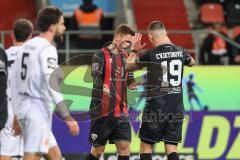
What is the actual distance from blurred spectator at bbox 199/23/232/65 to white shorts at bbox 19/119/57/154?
807cm

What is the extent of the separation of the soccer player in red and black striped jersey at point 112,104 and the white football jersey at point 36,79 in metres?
2.33

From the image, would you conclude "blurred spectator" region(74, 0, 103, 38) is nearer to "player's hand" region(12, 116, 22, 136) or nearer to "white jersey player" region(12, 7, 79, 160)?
"player's hand" region(12, 116, 22, 136)

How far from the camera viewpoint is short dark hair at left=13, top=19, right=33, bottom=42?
10.9 m

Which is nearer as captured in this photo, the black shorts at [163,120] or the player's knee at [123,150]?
the black shorts at [163,120]

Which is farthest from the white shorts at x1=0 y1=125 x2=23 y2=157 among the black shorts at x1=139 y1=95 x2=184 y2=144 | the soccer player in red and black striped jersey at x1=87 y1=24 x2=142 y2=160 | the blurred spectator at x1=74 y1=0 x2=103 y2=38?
the blurred spectator at x1=74 y1=0 x2=103 y2=38

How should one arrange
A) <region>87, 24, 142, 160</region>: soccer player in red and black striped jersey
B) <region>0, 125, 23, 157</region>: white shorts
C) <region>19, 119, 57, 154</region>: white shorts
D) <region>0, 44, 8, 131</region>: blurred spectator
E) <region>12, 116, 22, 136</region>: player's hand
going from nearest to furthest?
<region>19, 119, 57, 154</region>: white shorts < <region>0, 44, 8, 131</region>: blurred spectator < <region>12, 116, 22, 136</region>: player's hand < <region>0, 125, 23, 157</region>: white shorts < <region>87, 24, 142, 160</region>: soccer player in red and black striped jersey

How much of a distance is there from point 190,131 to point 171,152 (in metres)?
3.57

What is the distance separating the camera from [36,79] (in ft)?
30.5

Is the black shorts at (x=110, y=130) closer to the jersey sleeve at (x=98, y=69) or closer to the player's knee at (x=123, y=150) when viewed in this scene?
the player's knee at (x=123, y=150)

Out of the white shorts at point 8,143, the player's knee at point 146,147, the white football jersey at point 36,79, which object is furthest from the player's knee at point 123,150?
the white football jersey at point 36,79

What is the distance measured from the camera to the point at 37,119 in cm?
937

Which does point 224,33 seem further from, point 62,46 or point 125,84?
point 125,84

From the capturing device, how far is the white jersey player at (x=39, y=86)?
9258mm

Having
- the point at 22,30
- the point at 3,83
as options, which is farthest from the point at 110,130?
the point at 3,83
